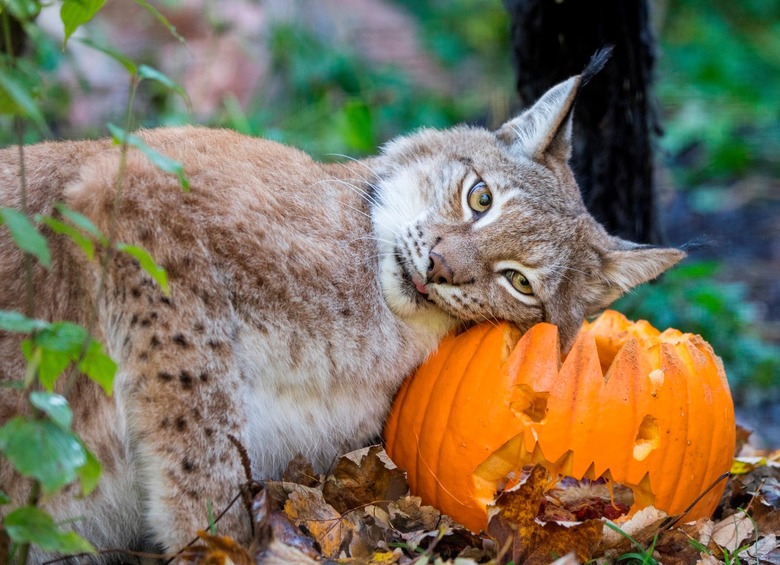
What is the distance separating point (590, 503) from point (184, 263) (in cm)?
183

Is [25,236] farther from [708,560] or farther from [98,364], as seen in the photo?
[708,560]

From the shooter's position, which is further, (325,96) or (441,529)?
(325,96)

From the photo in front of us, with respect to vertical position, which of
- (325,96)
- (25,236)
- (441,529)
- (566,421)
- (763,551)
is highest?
(325,96)

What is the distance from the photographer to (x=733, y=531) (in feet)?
12.7

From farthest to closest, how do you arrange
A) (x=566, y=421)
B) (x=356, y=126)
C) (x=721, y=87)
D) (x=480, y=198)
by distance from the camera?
(x=721, y=87), (x=356, y=126), (x=480, y=198), (x=566, y=421)

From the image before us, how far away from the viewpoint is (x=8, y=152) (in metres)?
3.71

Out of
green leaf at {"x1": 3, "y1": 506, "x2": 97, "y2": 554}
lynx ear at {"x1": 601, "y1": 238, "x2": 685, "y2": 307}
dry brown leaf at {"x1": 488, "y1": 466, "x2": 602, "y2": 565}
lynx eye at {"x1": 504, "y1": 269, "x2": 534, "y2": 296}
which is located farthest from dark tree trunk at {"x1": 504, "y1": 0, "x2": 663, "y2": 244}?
green leaf at {"x1": 3, "y1": 506, "x2": 97, "y2": 554}

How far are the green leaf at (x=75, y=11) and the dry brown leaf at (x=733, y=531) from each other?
10.2 ft

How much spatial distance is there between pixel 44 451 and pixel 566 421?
206 cm

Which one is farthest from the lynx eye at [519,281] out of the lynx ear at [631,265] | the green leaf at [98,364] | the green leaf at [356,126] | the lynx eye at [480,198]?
the green leaf at [356,126]

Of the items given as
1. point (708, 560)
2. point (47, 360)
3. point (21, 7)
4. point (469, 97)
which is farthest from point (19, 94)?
point (469, 97)

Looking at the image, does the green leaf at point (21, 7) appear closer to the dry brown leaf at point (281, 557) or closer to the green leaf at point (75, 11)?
the green leaf at point (75, 11)

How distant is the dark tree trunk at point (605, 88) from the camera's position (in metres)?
5.21

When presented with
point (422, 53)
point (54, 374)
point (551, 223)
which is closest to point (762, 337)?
point (551, 223)
